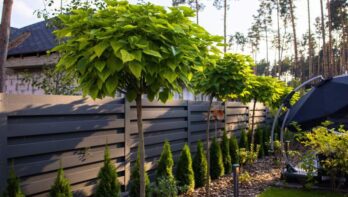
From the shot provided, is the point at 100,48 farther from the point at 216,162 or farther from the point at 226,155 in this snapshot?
the point at 226,155

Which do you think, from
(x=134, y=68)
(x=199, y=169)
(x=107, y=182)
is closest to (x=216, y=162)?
(x=199, y=169)

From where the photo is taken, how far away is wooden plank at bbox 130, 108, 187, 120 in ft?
17.1

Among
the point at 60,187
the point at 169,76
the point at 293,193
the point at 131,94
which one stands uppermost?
the point at 169,76

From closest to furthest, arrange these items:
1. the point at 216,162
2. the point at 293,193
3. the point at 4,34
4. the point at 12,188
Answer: the point at 12,188
the point at 4,34
the point at 293,193
the point at 216,162

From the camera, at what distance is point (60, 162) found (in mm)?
3818

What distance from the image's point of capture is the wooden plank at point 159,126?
518 cm

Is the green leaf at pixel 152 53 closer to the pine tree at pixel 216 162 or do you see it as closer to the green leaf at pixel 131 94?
the green leaf at pixel 131 94

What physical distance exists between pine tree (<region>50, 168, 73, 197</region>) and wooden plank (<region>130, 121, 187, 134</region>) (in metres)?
1.69

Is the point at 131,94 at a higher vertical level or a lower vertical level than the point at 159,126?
higher

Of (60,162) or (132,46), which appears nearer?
(132,46)

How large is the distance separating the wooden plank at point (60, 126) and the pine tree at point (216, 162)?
2749 mm

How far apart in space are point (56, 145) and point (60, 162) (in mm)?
208

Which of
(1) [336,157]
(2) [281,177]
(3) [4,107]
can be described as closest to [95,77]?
(3) [4,107]

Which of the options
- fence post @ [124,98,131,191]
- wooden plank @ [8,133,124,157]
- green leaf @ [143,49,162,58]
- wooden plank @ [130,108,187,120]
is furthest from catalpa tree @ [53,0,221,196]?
wooden plank @ [130,108,187,120]
